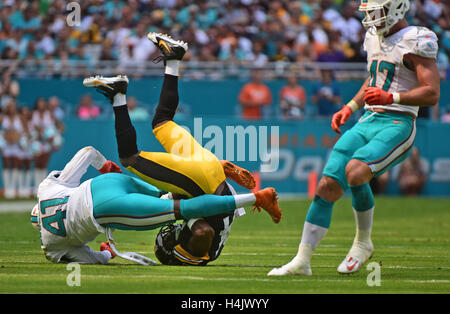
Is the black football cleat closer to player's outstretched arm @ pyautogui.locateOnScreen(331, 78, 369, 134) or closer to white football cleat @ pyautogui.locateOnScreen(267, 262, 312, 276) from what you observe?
player's outstretched arm @ pyautogui.locateOnScreen(331, 78, 369, 134)

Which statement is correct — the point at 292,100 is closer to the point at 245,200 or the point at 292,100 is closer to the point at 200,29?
the point at 200,29

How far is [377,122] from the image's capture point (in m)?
6.46

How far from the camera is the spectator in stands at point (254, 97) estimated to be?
17.0m

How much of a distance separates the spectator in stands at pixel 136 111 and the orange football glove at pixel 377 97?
10515 millimetres

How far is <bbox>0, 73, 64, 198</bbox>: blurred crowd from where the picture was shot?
16.7 m

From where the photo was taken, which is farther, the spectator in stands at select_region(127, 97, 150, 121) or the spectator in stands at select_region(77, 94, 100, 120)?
the spectator in stands at select_region(77, 94, 100, 120)

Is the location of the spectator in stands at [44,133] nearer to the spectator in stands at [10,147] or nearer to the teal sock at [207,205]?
the spectator in stands at [10,147]

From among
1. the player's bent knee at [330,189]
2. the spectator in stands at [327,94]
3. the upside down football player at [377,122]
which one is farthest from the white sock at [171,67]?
the spectator in stands at [327,94]

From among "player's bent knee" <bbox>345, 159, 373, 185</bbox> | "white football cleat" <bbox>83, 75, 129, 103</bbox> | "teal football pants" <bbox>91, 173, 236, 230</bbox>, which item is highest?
"white football cleat" <bbox>83, 75, 129, 103</bbox>

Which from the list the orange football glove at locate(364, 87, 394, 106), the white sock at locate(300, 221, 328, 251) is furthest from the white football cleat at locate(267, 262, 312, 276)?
the orange football glove at locate(364, 87, 394, 106)

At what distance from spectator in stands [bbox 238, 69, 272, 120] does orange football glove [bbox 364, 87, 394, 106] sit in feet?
35.7

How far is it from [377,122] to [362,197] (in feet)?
2.02

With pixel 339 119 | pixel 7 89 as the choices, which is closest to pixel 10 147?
pixel 7 89

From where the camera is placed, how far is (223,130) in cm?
1595
